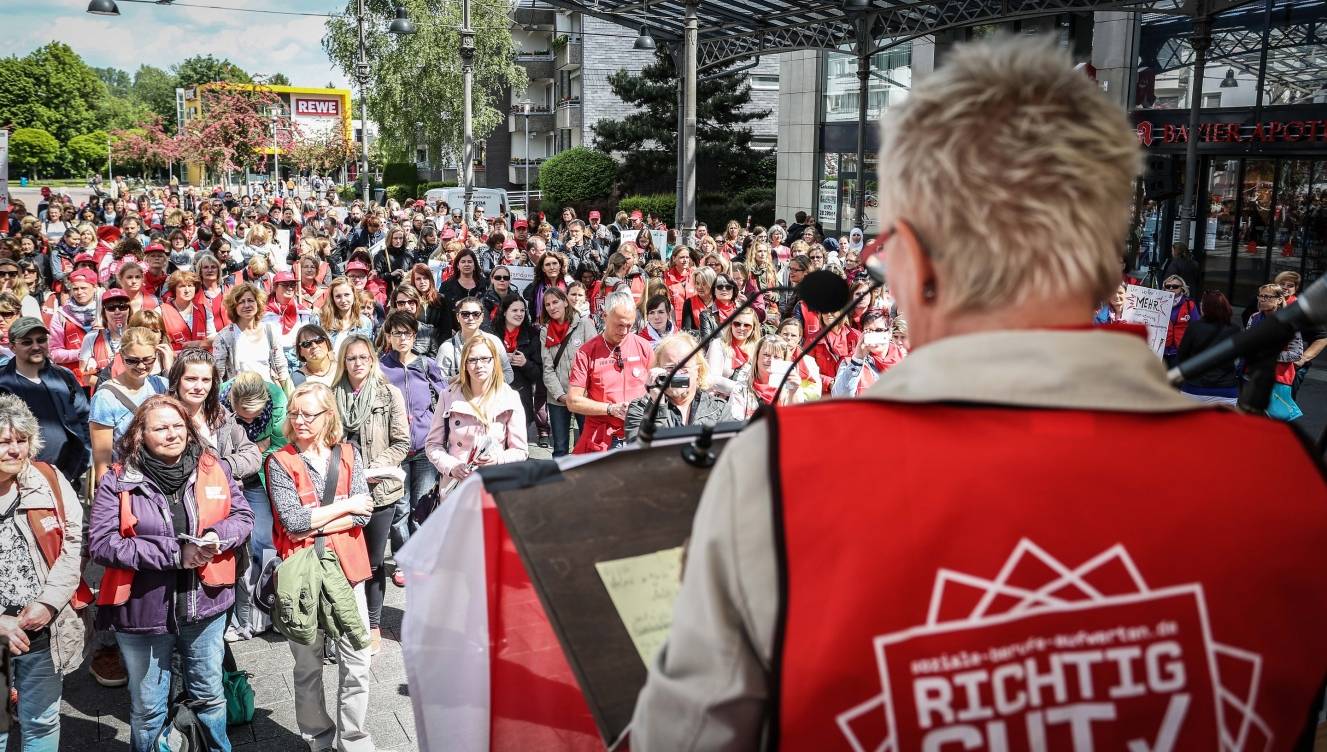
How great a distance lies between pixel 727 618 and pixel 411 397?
6374 millimetres

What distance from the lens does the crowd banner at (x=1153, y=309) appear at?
9195mm

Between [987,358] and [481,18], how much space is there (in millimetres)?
43539

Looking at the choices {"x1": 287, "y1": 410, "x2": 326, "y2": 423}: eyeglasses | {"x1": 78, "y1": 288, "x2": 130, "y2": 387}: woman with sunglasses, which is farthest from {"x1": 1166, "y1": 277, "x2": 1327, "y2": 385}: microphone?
{"x1": 78, "y1": 288, "x2": 130, "y2": 387}: woman with sunglasses

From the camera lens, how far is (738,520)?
3.91 ft

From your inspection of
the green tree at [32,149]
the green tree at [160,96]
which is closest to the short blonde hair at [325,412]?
the green tree at [32,149]

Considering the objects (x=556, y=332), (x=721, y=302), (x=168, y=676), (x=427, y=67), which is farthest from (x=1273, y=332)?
(x=427, y=67)

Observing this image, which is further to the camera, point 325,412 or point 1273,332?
point 325,412

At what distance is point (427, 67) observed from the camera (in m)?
40.3

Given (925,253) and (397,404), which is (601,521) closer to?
(925,253)

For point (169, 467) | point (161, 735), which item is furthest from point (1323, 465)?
point (161, 735)

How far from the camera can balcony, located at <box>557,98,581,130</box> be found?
49.3 m

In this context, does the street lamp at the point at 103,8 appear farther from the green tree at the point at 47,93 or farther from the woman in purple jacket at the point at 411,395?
the green tree at the point at 47,93

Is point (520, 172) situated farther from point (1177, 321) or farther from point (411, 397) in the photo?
point (411, 397)

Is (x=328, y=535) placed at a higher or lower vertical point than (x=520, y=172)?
lower
